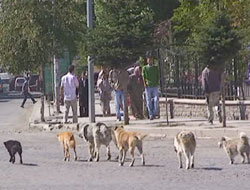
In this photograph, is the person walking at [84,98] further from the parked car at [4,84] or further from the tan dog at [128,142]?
the parked car at [4,84]

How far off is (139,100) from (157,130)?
5273 millimetres

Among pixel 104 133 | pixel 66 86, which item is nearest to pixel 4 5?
pixel 66 86

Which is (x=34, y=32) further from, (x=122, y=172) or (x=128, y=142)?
(x=122, y=172)

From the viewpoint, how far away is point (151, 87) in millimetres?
26594

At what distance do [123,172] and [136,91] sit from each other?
42.1ft

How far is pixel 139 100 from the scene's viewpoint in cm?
2767

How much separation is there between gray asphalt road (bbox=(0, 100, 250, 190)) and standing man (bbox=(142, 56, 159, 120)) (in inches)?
259

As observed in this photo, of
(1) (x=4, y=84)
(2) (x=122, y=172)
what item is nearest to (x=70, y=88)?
(2) (x=122, y=172)

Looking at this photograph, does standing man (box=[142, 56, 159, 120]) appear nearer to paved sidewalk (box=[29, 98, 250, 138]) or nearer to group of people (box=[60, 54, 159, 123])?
group of people (box=[60, 54, 159, 123])

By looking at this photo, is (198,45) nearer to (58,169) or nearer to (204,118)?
(204,118)

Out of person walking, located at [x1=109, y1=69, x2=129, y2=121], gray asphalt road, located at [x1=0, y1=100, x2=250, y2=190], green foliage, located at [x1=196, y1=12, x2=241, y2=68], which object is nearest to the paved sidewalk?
person walking, located at [x1=109, y1=69, x2=129, y2=121]

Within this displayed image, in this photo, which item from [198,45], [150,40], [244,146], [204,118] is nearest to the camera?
[244,146]

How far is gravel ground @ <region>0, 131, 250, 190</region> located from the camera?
1338cm

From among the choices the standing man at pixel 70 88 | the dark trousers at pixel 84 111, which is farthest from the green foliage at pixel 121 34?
the dark trousers at pixel 84 111
